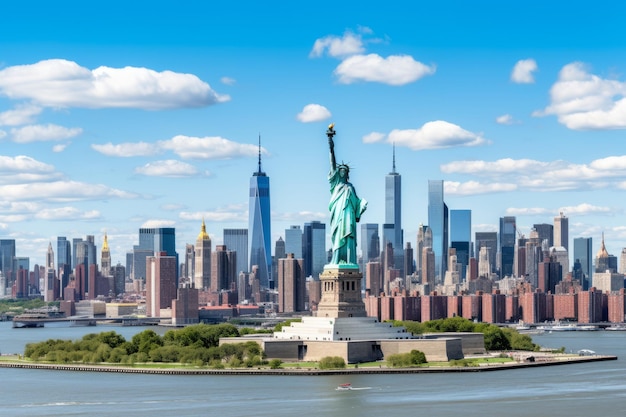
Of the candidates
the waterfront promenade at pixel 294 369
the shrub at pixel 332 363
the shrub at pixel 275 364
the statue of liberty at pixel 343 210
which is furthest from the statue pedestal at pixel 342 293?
the waterfront promenade at pixel 294 369

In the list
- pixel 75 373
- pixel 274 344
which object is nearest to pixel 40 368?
pixel 75 373

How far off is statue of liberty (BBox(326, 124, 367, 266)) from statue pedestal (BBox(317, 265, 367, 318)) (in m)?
0.84

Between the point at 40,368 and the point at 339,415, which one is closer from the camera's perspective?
the point at 339,415

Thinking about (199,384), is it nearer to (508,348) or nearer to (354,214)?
(354,214)

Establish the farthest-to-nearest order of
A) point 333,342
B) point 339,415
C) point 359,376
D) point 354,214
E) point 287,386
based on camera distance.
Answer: point 354,214
point 333,342
point 359,376
point 287,386
point 339,415

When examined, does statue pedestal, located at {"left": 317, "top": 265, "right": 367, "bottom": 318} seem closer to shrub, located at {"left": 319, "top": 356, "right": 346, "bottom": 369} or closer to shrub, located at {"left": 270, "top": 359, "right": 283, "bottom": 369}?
shrub, located at {"left": 319, "top": 356, "right": 346, "bottom": 369}

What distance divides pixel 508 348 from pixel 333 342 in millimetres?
23228

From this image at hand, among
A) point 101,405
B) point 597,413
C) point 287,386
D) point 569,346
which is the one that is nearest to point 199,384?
point 287,386

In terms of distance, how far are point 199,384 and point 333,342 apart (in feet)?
41.0

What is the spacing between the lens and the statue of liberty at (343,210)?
3954 inches

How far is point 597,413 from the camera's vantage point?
68938mm

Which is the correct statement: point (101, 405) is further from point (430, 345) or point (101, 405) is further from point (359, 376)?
point (430, 345)

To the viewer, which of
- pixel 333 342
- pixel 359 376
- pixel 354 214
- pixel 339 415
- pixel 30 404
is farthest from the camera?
pixel 354 214

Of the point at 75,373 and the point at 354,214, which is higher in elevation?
the point at 354,214
